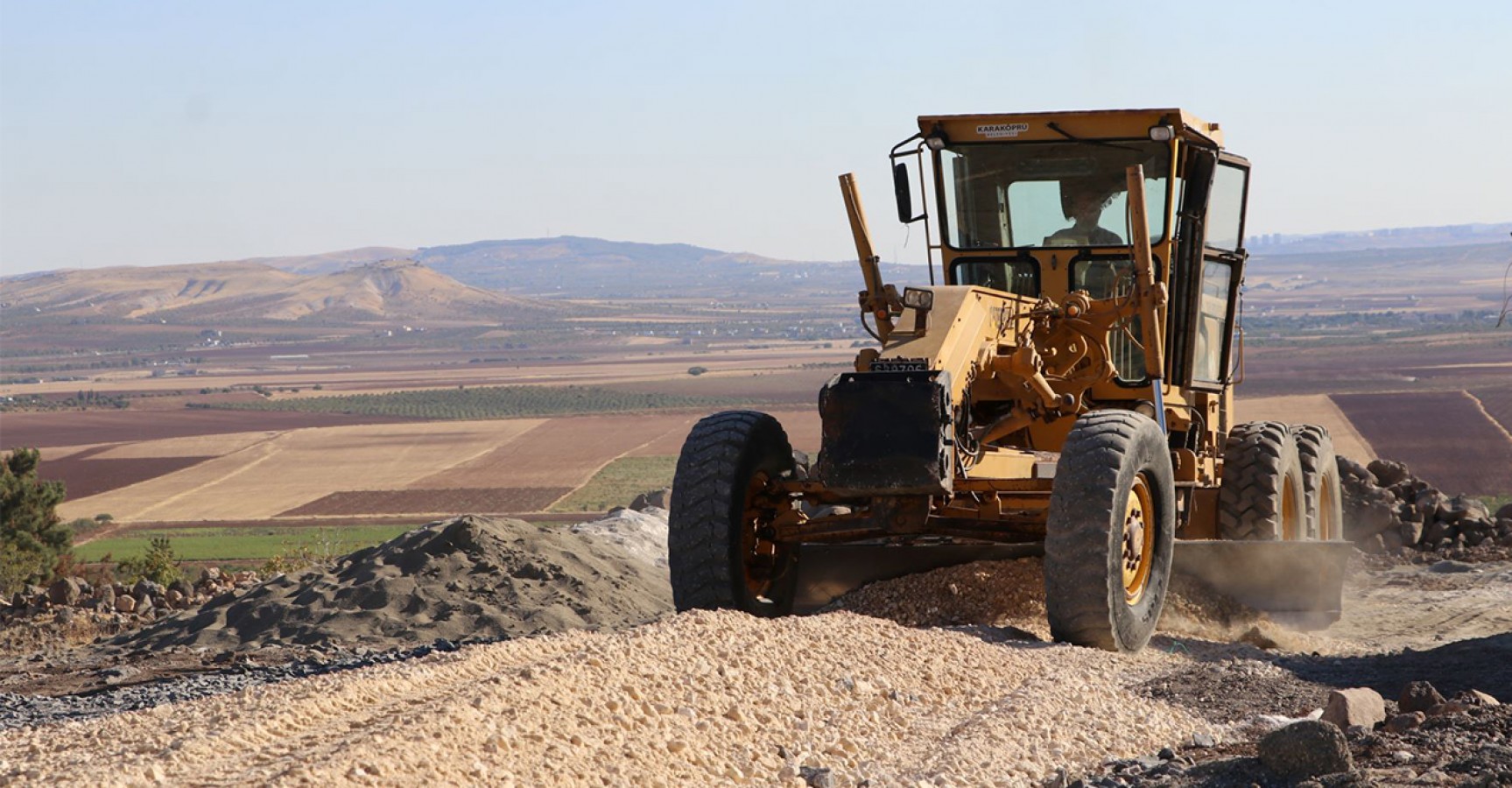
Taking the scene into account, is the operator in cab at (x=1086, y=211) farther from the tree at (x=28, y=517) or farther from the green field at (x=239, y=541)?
the green field at (x=239, y=541)

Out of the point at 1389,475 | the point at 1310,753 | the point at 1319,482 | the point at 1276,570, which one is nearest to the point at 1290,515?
the point at 1319,482

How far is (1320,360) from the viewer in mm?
105938

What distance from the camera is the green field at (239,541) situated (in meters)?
38.4

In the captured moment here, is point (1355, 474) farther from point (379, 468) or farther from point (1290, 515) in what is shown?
point (379, 468)

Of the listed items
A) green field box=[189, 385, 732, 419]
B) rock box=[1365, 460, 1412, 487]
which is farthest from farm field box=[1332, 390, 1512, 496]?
green field box=[189, 385, 732, 419]

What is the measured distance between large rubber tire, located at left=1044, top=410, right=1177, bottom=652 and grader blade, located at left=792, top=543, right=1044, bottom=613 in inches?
59.5

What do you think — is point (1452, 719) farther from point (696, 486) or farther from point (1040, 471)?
point (696, 486)

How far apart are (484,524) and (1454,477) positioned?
122 feet

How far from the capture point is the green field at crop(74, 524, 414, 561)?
126 feet

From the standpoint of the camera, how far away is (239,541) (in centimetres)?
4319

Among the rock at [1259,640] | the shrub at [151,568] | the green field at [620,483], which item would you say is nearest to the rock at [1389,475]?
the rock at [1259,640]

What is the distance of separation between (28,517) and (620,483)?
24.7m

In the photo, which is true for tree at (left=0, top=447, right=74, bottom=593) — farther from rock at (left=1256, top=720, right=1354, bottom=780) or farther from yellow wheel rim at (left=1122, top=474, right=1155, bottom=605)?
rock at (left=1256, top=720, right=1354, bottom=780)

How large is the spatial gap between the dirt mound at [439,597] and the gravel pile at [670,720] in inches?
179
